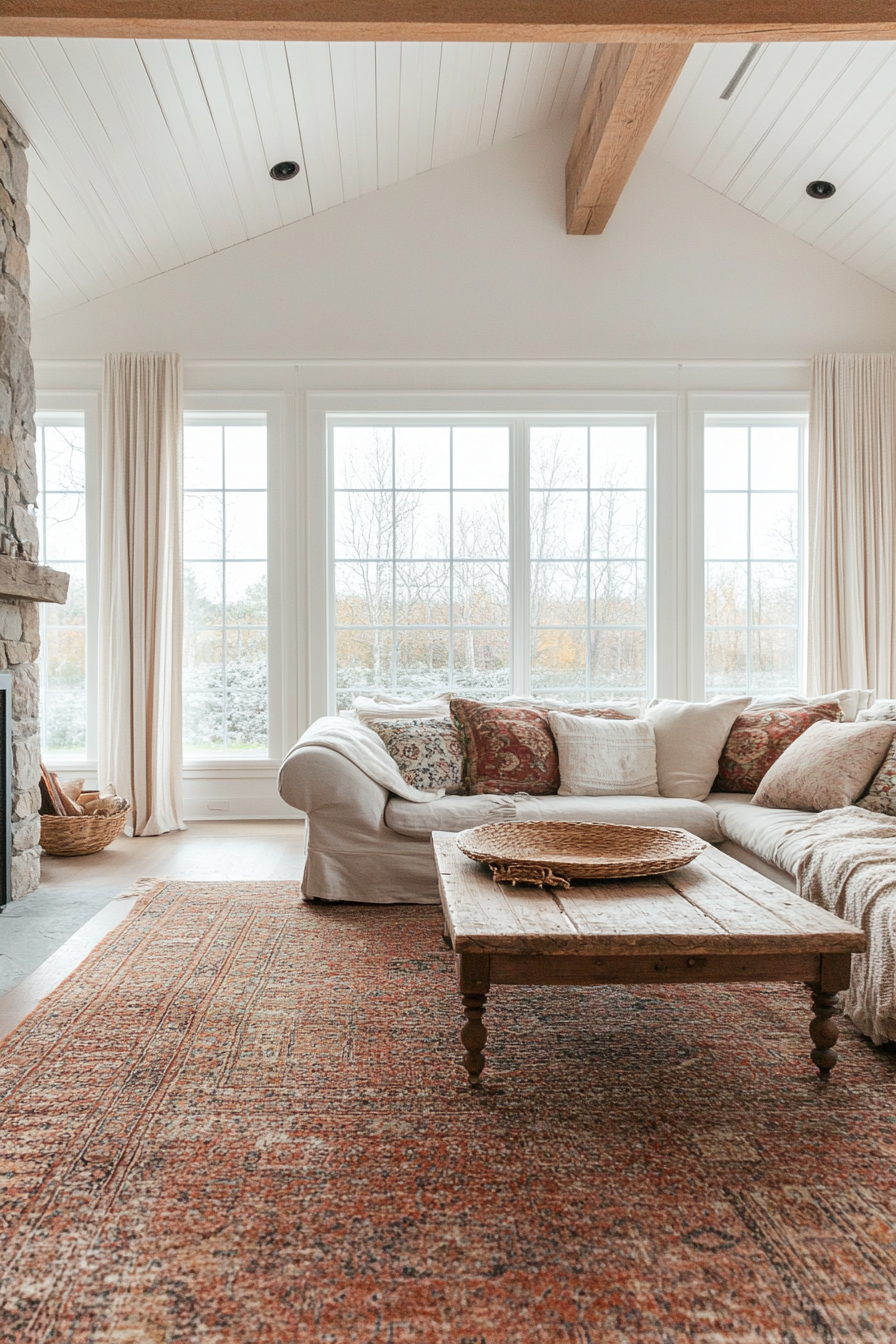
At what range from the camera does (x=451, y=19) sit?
9.01 feet

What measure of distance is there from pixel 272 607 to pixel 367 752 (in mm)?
1923

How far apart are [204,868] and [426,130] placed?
3871 mm

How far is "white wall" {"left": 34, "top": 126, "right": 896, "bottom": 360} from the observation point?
5.07 m

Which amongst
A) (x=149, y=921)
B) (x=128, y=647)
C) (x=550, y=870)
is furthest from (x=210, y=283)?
(x=550, y=870)

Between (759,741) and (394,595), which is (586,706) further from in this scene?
(394,595)

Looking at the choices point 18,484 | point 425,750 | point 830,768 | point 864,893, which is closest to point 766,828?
point 830,768

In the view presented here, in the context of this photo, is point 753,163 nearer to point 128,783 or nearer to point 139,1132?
point 128,783

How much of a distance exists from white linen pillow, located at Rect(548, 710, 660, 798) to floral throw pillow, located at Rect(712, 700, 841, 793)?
0.31 metres

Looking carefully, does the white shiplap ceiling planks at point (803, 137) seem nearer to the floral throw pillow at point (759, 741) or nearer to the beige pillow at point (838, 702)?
the beige pillow at point (838, 702)

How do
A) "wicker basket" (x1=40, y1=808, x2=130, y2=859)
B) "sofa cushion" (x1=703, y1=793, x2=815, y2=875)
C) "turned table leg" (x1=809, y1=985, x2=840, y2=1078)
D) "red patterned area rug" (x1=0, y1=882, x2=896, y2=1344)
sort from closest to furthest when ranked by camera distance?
"red patterned area rug" (x1=0, y1=882, x2=896, y2=1344)
"turned table leg" (x1=809, y1=985, x2=840, y2=1078)
"sofa cushion" (x1=703, y1=793, x2=815, y2=875)
"wicker basket" (x1=40, y1=808, x2=130, y2=859)

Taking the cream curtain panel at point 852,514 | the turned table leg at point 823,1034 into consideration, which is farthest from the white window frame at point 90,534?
the turned table leg at point 823,1034

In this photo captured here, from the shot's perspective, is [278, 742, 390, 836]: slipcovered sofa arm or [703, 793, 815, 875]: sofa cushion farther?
[278, 742, 390, 836]: slipcovered sofa arm

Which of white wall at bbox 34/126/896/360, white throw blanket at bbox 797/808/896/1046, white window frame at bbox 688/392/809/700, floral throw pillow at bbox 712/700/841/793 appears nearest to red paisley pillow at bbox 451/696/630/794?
floral throw pillow at bbox 712/700/841/793

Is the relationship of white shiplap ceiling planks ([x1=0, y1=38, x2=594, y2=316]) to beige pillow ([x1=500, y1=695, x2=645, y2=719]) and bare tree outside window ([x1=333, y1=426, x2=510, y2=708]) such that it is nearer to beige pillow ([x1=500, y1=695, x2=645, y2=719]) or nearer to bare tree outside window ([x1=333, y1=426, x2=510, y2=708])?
bare tree outside window ([x1=333, y1=426, x2=510, y2=708])
